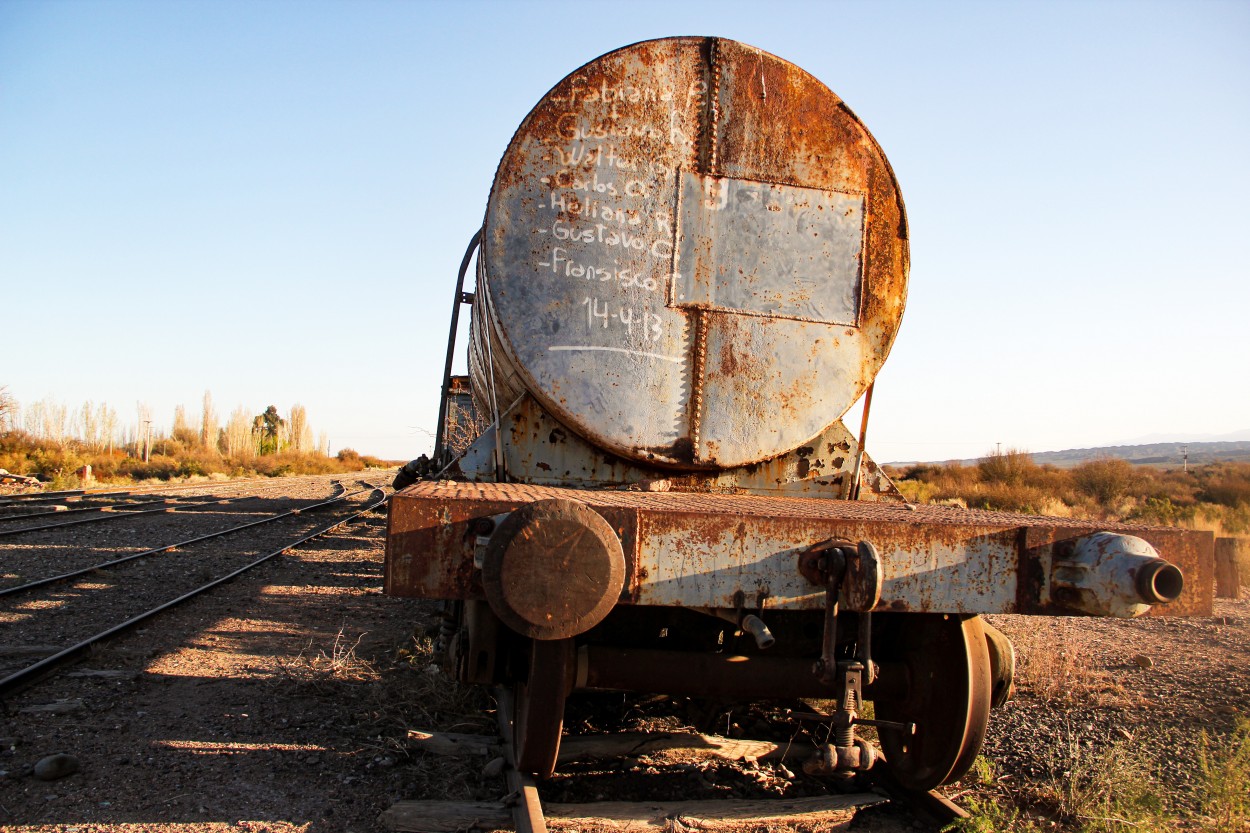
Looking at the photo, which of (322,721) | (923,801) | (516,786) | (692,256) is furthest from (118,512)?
(923,801)

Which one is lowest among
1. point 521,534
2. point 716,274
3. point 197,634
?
point 197,634

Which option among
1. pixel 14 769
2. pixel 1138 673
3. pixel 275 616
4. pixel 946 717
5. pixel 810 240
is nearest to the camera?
pixel 946 717

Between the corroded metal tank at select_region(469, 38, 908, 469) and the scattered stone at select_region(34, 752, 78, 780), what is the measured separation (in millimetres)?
2434

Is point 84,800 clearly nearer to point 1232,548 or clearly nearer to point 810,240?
point 810,240

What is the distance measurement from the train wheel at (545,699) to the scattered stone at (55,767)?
2028mm

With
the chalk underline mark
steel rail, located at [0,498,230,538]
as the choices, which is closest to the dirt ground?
the chalk underline mark

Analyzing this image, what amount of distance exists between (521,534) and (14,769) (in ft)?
9.36

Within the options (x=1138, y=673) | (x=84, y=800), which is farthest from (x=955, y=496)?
(x=84, y=800)

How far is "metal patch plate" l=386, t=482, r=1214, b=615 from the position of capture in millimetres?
2453

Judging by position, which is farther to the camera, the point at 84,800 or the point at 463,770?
the point at 463,770

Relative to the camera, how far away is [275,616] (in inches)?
285

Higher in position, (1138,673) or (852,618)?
(852,618)

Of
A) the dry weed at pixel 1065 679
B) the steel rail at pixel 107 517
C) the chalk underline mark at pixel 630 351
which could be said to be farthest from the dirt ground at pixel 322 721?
the steel rail at pixel 107 517

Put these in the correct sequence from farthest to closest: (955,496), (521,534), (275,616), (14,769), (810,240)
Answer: (955,496) → (275,616) → (810,240) → (14,769) → (521,534)
